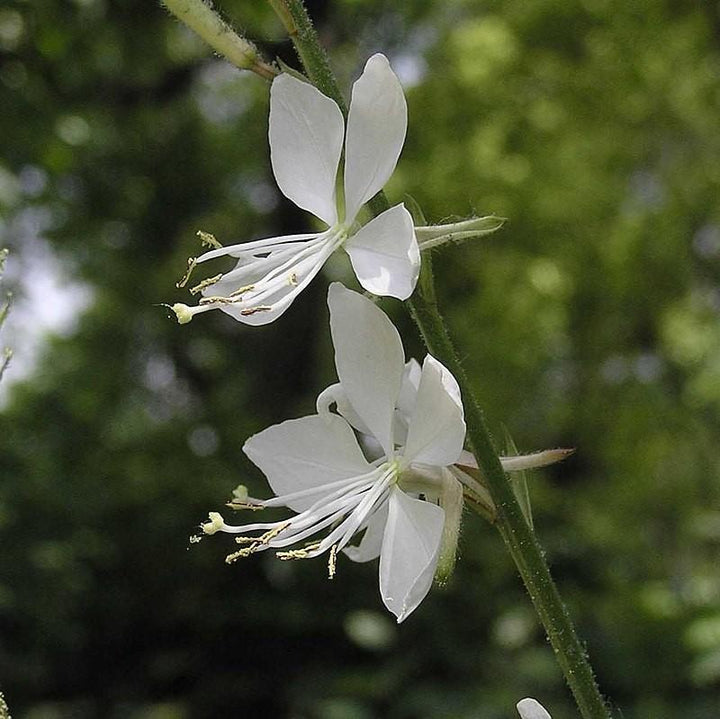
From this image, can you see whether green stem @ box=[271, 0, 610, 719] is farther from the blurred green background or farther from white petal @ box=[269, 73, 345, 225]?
the blurred green background

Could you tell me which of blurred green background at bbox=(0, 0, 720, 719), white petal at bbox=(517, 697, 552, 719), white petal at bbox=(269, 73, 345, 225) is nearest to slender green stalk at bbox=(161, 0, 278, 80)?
white petal at bbox=(269, 73, 345, 225)

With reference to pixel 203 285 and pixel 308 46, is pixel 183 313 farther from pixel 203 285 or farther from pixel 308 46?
pixel 308 46

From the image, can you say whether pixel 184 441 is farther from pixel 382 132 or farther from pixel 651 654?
pixel 382 132

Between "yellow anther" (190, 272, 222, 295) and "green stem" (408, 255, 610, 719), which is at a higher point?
"yellow anther" (190, 272, 222, 295)

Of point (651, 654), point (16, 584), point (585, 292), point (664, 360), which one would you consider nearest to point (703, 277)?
point (664, 360)

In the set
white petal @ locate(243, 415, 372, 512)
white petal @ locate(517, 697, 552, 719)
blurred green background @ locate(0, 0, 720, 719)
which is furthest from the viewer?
blurred green background @ locate(0, 0, 720, 719)

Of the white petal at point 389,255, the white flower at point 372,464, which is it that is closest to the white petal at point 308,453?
the white flower at point 372,464
